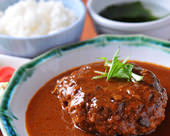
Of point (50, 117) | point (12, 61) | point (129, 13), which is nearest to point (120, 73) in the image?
point (50, 117)

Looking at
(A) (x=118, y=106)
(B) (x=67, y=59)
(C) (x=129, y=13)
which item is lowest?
(C) (x=129, y=13)

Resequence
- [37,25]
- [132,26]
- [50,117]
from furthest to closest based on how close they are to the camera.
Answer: [37,25], [132,26], [50,117]

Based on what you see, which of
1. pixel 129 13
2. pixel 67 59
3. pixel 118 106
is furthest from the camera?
pixel 129 13

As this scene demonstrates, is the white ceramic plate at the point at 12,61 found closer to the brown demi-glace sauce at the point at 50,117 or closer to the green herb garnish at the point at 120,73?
the brown demi-glace sauce at the point at 50,117

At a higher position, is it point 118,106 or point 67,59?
point 118,106

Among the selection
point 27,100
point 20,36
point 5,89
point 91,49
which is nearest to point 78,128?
point 27,100

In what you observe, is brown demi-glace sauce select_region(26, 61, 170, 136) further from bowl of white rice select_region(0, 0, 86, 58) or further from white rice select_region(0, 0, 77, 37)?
white rice select_region(0, 0, 77, 37)

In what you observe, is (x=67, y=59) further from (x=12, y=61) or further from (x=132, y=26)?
(x=132, y=26)
